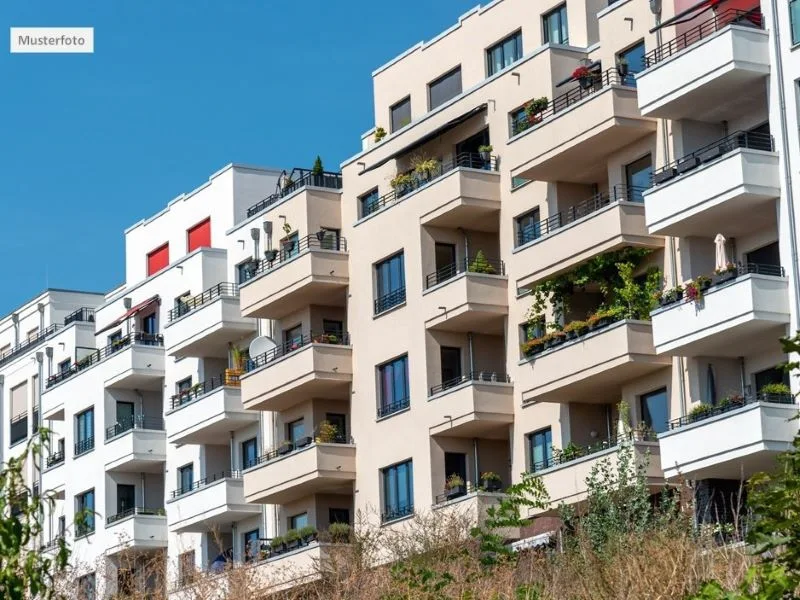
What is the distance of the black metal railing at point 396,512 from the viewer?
52.6m

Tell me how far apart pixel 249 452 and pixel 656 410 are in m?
20.0

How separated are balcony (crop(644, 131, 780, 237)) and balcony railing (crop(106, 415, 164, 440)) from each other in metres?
29.5

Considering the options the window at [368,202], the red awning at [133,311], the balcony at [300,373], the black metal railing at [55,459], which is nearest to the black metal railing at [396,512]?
the balcony at [300,373]

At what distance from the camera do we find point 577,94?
48500 millimetres

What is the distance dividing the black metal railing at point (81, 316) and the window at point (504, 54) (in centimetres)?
2661

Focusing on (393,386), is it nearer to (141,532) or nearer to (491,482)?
(491,482)

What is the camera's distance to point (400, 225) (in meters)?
53.9

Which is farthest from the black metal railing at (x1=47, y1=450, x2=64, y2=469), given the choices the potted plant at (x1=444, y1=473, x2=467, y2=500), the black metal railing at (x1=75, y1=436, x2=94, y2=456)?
the potted plant at (x1=444, y1=473, x2=467, y2=500)

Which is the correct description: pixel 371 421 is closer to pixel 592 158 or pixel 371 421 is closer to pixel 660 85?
pixel 592 158

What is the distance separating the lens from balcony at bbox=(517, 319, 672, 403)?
45344mm

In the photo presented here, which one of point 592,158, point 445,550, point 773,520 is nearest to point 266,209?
point 592,158

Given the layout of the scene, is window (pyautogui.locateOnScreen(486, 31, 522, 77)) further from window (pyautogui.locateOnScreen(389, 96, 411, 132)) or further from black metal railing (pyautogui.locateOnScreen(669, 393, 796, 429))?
black metal railing (pyautogui.locateOnScreen(669, 393, 796, 429))

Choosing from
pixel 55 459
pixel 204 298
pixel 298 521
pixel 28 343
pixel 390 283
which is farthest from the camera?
pixel 28 343

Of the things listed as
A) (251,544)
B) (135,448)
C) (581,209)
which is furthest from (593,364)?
(135,448)
